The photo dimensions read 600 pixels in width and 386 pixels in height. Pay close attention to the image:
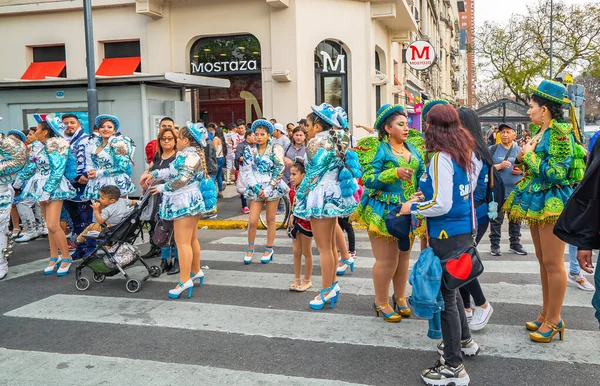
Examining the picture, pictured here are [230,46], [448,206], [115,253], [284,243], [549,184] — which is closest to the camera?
[448,206]

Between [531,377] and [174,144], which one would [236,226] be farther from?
[531,377]

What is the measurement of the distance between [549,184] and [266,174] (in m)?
4.00

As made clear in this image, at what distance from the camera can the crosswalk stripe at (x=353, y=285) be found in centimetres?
594

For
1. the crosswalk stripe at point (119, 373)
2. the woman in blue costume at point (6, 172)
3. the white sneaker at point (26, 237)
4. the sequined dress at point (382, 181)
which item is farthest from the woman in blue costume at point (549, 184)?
the white sneaker at point (26, 237)

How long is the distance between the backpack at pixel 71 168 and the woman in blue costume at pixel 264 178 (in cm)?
226

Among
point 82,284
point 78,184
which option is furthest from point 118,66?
point 82,284

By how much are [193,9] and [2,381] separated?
16865 millimetres

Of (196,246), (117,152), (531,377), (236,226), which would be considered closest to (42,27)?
(236,226)

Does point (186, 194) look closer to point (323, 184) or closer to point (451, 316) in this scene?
point (323, 184)

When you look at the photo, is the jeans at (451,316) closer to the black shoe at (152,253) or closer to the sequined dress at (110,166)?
the sequined dress at (110,166)

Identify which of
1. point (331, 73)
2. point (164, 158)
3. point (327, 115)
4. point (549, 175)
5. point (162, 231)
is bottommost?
point (162, 231)

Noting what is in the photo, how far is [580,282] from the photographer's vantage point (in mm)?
6375

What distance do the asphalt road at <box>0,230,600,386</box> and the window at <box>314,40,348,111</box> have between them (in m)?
13.2

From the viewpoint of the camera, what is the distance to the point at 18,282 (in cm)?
720
